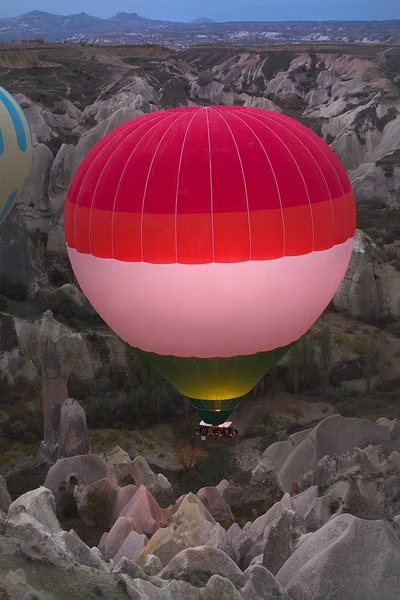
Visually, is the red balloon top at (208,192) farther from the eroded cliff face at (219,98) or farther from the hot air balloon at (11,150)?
the eroded cliff face at (219,98)

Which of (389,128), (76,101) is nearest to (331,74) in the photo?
(76,101)

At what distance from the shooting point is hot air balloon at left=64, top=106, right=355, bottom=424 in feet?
29.4

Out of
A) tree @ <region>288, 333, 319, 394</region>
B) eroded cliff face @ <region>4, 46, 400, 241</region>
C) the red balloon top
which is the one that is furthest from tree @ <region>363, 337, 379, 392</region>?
eroded cliff face @ <region>4, 46, 400, 241</region>

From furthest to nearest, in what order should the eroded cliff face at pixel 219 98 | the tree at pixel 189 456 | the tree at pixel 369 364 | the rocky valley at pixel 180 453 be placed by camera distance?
1. the eroded cliff face at pixel 219 98
2. the tree at pixel 369 364
3. the tree at pixel 189 456
4. the rocky valley at pixel 180 453

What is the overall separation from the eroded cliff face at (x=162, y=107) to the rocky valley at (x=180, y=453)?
8cm

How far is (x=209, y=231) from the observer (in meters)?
8.98

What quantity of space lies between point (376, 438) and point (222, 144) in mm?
5839

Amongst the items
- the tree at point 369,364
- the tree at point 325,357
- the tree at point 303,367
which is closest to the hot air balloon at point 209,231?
the tree at point 325,357

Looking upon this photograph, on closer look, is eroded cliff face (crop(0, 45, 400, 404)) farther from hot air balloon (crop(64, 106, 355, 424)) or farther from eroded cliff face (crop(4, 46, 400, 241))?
hot air balloon (crop(64, 106, 355, 424))

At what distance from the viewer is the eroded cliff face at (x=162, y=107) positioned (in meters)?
20.0

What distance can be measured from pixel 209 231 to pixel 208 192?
452mm

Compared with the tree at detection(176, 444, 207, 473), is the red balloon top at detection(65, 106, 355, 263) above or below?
above

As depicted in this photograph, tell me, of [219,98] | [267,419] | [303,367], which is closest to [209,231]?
[267,419]

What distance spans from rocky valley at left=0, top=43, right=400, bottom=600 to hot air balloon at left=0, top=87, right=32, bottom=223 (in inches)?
106
